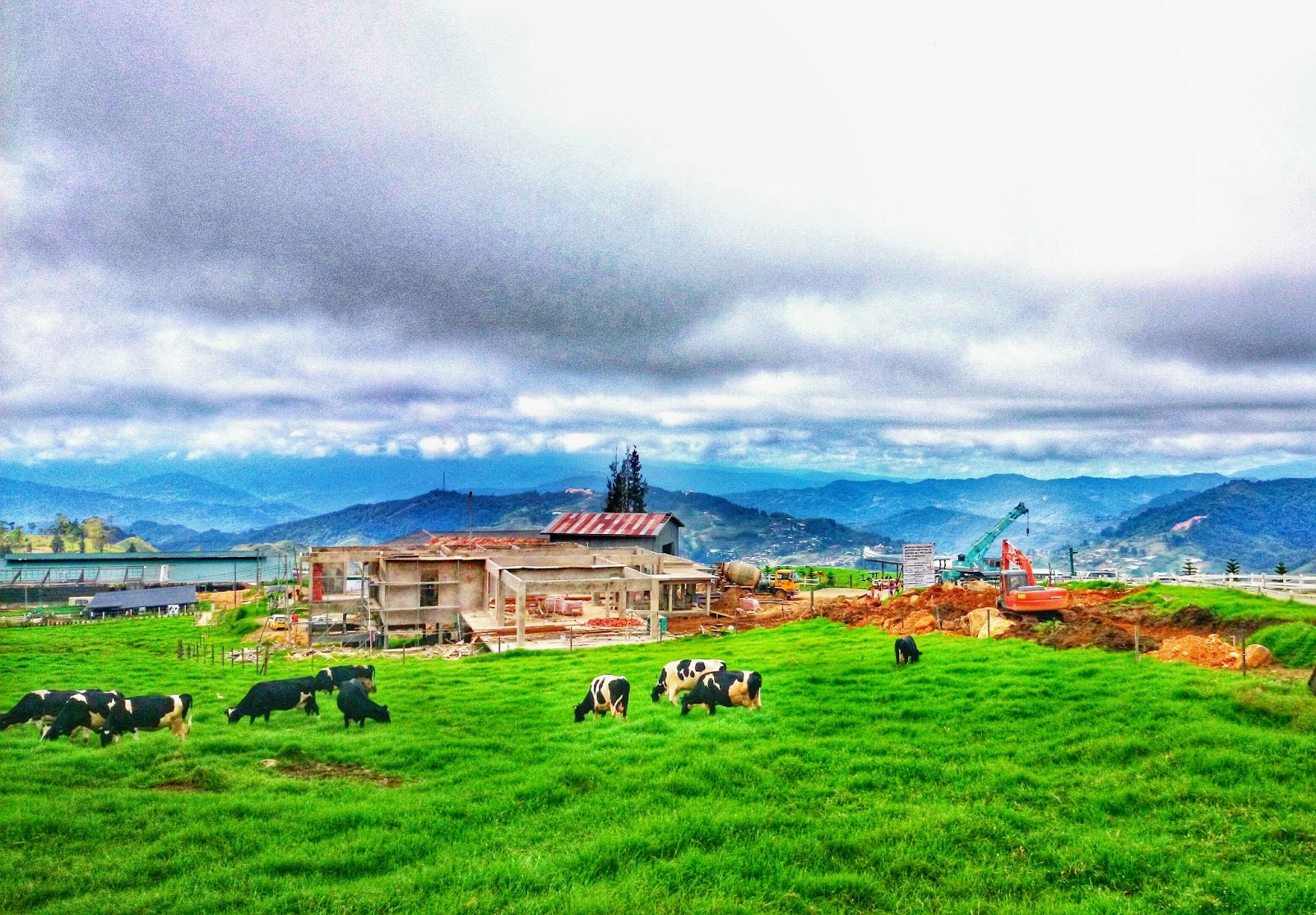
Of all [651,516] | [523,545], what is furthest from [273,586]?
[651,516]

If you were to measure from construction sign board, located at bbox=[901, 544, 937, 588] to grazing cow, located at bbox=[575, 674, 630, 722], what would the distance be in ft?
135

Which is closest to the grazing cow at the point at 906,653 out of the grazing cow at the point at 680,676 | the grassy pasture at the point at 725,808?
the grassy pasture at the point at 725,808

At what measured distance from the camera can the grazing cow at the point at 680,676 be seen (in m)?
15.2

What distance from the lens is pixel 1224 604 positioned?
23.0m

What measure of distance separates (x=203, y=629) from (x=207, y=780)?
3754 cm

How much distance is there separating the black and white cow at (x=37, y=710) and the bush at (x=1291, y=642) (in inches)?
942

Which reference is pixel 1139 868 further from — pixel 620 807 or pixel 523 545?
pixel 523 545

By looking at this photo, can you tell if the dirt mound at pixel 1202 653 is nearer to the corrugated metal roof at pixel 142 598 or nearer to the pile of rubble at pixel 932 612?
the pile of rubble at pixel 932 612

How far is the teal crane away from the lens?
→ 57031 millimetres

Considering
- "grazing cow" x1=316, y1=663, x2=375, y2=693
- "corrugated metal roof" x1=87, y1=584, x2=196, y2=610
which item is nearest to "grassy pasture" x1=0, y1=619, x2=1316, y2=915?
"grazing cow" x1=316, y1=663, x2=375, y2=693

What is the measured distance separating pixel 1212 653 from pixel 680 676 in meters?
11.5

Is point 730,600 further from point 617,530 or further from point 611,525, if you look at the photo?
point 611,525

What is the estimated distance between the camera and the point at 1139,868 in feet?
25.8

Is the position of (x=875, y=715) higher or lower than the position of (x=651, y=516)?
lower
